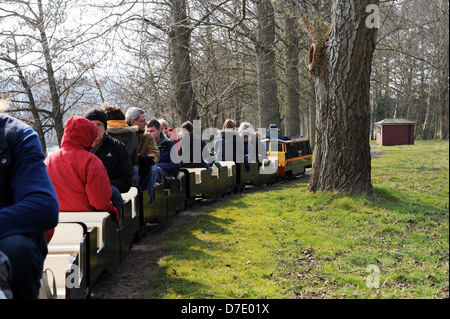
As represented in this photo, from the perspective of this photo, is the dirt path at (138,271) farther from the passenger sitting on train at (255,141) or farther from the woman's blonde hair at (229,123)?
→ the passenger sitting on train at (255,141)

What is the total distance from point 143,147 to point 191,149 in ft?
8.03

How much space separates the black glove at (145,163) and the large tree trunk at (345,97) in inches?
140

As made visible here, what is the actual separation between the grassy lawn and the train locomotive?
1.82ft

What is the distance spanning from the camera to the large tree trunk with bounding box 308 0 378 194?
9.03 m

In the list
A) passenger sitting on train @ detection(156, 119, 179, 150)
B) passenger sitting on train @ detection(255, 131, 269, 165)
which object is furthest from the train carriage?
passenger sitting on train @ detection(156, 119, 179, 150)

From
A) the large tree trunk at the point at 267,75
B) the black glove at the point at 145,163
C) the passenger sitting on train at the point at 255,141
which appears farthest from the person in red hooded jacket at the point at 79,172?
the large tree trunk at the point at 267,75

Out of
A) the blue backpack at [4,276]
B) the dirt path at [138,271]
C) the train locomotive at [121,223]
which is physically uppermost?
the blue backpack at [4,276]

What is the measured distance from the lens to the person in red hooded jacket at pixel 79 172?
4.71 meters

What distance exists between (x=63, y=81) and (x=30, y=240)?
18145mm

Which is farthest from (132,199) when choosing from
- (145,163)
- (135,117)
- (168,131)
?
(168,131)

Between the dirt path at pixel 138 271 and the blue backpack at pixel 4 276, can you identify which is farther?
the dirt path at pixel 138 271

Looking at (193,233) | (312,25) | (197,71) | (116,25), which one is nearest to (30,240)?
(193,233)

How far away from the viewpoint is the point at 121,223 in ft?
18.1
